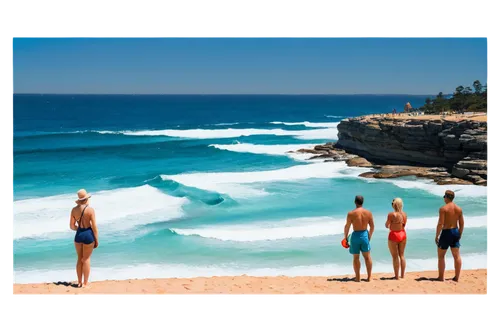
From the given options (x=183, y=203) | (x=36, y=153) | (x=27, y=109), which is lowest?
(x=183, y=203)

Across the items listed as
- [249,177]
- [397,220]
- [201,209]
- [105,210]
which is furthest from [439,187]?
[397,220]

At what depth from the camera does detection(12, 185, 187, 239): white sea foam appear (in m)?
11.0

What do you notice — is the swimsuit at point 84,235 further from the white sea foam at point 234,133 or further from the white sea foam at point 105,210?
the white sea foam at point 234,133

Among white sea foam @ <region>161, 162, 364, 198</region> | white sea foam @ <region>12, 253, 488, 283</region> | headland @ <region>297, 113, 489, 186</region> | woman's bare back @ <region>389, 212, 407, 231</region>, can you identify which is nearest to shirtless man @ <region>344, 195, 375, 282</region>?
woman's bare back @ <region>389, 212, 407, 231</region>

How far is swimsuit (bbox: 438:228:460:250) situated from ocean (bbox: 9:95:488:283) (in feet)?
5.36

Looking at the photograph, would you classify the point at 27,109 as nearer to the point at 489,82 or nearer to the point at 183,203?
the point at 183,203

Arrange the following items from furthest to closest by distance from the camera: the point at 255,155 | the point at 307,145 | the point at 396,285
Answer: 1. the point at 307,145
2. the point at 255,155
3. the point at 396,285

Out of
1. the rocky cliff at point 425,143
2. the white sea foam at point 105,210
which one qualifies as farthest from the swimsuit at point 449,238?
the rocky cliff at point 425,143

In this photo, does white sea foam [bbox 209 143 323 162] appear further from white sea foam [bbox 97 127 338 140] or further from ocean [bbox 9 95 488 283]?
white sea foam [bbox 97 127 338 140]

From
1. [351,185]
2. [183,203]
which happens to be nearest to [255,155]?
[351,185]

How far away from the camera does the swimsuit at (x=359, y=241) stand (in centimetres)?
685

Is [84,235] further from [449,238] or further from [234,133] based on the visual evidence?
[234,133]

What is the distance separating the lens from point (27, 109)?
34500 millimetres
